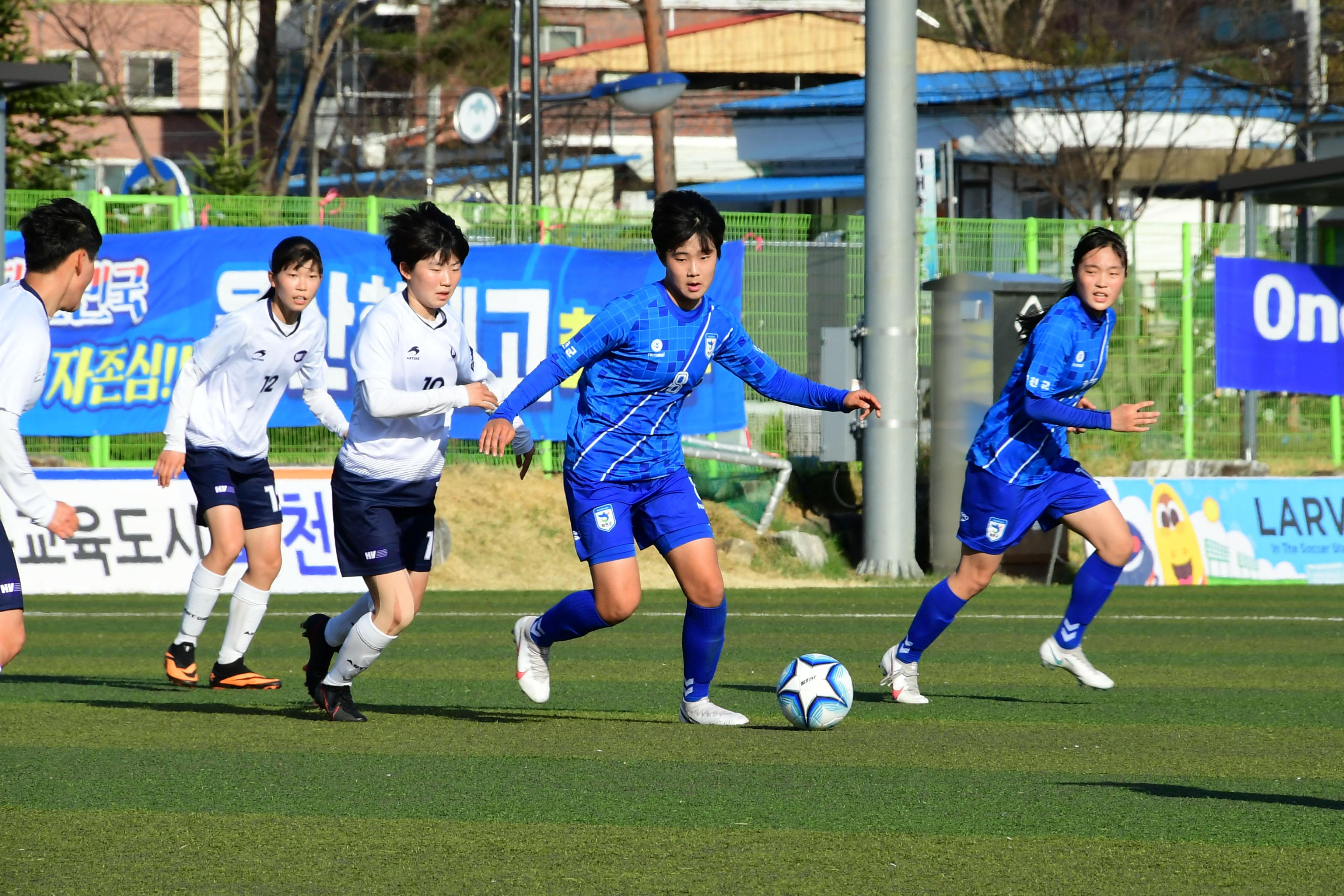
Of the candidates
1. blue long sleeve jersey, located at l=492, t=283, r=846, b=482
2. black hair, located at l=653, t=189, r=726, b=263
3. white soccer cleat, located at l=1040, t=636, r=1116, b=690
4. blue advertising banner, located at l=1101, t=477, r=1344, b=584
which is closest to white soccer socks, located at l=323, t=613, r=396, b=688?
blue long sleeve jersey, located at l=492, t=283, r=846, b=482

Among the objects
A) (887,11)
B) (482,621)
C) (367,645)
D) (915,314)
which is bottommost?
(482,621)

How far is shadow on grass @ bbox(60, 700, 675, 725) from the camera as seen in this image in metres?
7.30

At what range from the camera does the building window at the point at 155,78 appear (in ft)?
153

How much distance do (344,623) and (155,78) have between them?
147 feet

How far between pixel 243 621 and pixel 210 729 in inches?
60.3

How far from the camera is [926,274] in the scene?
1839 cm

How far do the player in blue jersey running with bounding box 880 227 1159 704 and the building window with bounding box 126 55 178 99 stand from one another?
138ft

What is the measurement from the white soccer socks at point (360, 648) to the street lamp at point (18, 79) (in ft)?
25.0

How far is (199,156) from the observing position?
4912 centimetres

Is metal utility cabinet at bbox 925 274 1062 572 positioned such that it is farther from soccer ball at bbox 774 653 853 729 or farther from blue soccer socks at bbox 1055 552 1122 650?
soccer ball at bbox 774 653 853 729

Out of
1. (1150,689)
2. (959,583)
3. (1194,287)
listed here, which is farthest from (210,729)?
(1194,287)

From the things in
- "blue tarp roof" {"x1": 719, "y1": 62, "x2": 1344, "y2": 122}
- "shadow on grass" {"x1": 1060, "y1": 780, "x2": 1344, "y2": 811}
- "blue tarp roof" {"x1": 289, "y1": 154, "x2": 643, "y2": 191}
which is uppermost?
"blue tarp roof" {"x1": 719, "y1": 62, "x2": 1344, "y2": 122}

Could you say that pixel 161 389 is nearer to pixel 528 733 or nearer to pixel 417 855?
pixel 528 733

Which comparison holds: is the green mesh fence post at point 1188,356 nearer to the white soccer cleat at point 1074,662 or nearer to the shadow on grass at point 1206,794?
the white soccer cleat at point 1074,662
